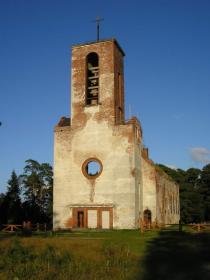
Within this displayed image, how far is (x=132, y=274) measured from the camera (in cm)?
1348

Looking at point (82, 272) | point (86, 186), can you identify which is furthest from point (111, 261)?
point (86, 186)

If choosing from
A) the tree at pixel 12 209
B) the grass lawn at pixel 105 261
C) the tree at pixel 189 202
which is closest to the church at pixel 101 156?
the tree at pixel 12 209

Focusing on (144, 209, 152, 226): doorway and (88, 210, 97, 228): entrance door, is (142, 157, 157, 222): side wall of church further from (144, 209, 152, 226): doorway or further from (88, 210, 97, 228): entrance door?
(88, 210, 97, 228): entrance door

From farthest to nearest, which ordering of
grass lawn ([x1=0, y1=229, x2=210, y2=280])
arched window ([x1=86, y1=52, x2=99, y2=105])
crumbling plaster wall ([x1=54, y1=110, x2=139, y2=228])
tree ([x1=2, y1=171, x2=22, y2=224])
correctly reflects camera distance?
tree ([x1=2, y1=171, x2=22, y2=224]), arched window ([x1=86, y1=52, x2=99, y2=105]), crumbling plaster wall ([x1=54, y1=110, x2=139, y2=228]), grass lawn ([x1=0, y1=229, x2=210, y2=280])

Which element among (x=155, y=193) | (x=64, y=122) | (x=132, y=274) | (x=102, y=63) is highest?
(x=102, y=63)

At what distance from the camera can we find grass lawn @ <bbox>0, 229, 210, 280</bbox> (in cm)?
1334

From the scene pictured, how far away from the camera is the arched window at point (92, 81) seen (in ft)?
115

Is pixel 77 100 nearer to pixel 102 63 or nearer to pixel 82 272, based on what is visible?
pixel 102 63

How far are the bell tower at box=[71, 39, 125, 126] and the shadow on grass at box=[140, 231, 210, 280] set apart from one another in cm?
1529

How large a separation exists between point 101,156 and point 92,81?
7.19m

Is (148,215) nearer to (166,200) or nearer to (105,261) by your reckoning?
(166,200)

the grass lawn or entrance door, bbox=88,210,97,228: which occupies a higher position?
entrance door, bbox=88,210,97,228

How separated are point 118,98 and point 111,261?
2133 cm

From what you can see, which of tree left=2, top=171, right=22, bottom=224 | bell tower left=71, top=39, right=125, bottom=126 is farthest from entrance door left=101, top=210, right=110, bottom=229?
tree left=2, top=171, right=22, bottom=224
